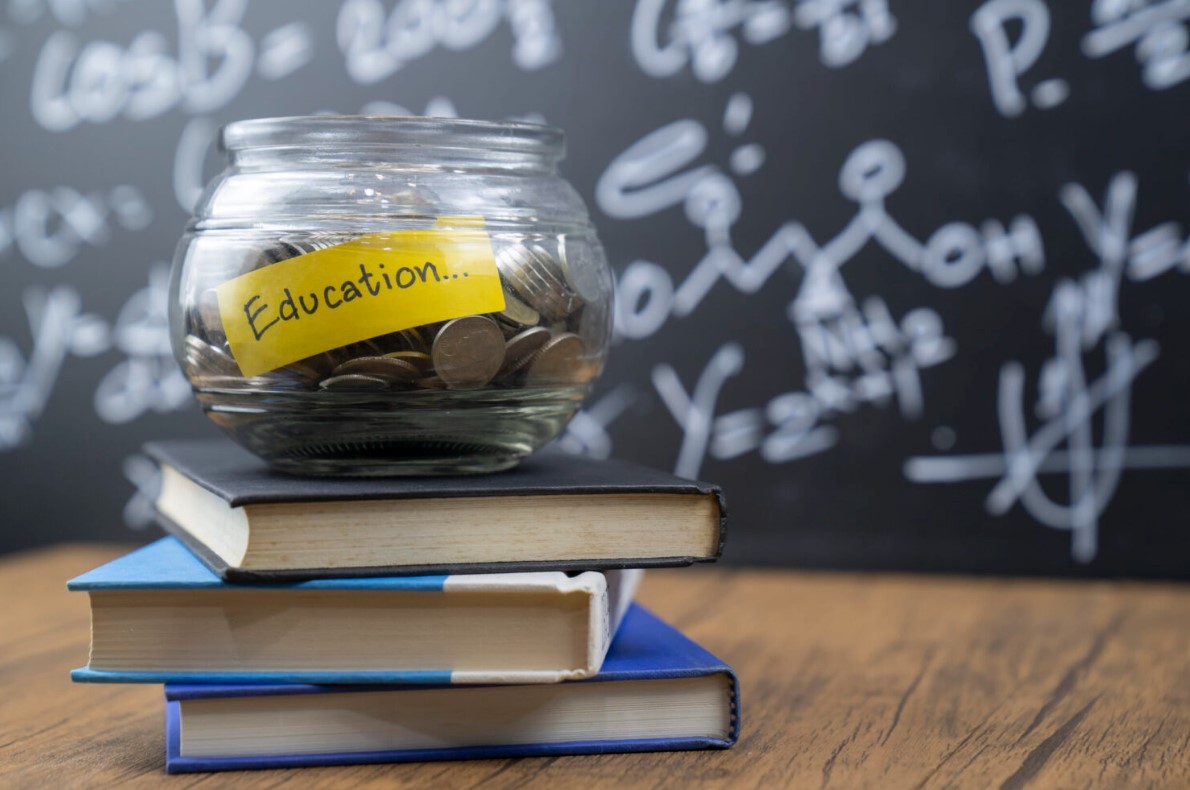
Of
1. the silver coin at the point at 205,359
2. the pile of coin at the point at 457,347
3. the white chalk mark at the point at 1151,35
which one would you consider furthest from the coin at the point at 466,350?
the white chalk mark at the point at 1151,35

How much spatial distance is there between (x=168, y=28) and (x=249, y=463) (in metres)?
0.75

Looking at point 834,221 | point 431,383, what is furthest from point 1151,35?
point 431,383

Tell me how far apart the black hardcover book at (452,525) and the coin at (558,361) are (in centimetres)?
5

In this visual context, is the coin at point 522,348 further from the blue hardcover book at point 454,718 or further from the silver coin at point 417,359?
the blue hardcover book at point 454,718

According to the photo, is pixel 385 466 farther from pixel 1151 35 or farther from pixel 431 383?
pixel 1151 35

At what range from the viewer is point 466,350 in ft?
2.03

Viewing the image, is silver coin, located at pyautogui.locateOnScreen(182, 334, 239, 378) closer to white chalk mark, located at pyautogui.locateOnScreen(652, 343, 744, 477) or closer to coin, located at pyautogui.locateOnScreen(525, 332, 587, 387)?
coin, located at pyautogui.locateOnScreen(525, 332, 587, 387)

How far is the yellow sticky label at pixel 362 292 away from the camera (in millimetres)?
613

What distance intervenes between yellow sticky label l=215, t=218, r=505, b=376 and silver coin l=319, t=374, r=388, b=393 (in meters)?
0.02

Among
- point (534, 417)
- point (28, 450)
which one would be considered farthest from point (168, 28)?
point (534, 417)

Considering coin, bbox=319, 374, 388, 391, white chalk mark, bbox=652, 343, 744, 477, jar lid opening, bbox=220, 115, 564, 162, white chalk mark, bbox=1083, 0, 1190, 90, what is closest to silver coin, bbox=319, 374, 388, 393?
coin, bbox=319, 374, 388, 391

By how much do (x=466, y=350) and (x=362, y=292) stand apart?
0.06 meters

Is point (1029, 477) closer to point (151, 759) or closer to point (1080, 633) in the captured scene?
point (1080, 633)

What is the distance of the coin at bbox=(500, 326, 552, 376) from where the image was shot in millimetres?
631
